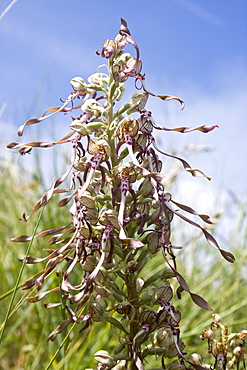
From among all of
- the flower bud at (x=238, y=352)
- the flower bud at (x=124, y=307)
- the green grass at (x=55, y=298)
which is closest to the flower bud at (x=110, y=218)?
the flower bud at (x=124, y=307)

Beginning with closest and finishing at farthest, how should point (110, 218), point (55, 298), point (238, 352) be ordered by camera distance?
point (110, 218), point (238, 352), point (55, 298)

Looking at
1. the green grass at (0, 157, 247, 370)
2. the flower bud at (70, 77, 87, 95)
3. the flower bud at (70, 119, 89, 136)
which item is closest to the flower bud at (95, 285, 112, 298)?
the flower bud at (70, 119, 89, 136)

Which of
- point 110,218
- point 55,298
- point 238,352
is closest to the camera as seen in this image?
point 110,218

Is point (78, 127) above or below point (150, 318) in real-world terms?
above

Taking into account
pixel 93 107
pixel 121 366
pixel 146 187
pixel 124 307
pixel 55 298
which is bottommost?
pixel 55 298

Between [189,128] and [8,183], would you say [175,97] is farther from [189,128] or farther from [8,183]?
[8,183]

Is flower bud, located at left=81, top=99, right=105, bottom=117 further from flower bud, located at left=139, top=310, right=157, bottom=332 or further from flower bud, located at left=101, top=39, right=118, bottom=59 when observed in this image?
flower bud, located at left=139, top=310, right=157, bottom=332

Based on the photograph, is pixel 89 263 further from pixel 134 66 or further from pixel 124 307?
pixel 134 66

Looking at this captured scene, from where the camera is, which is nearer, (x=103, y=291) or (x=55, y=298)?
(x=103, y=291)

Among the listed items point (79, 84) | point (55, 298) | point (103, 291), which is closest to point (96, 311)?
point (103, 291)
